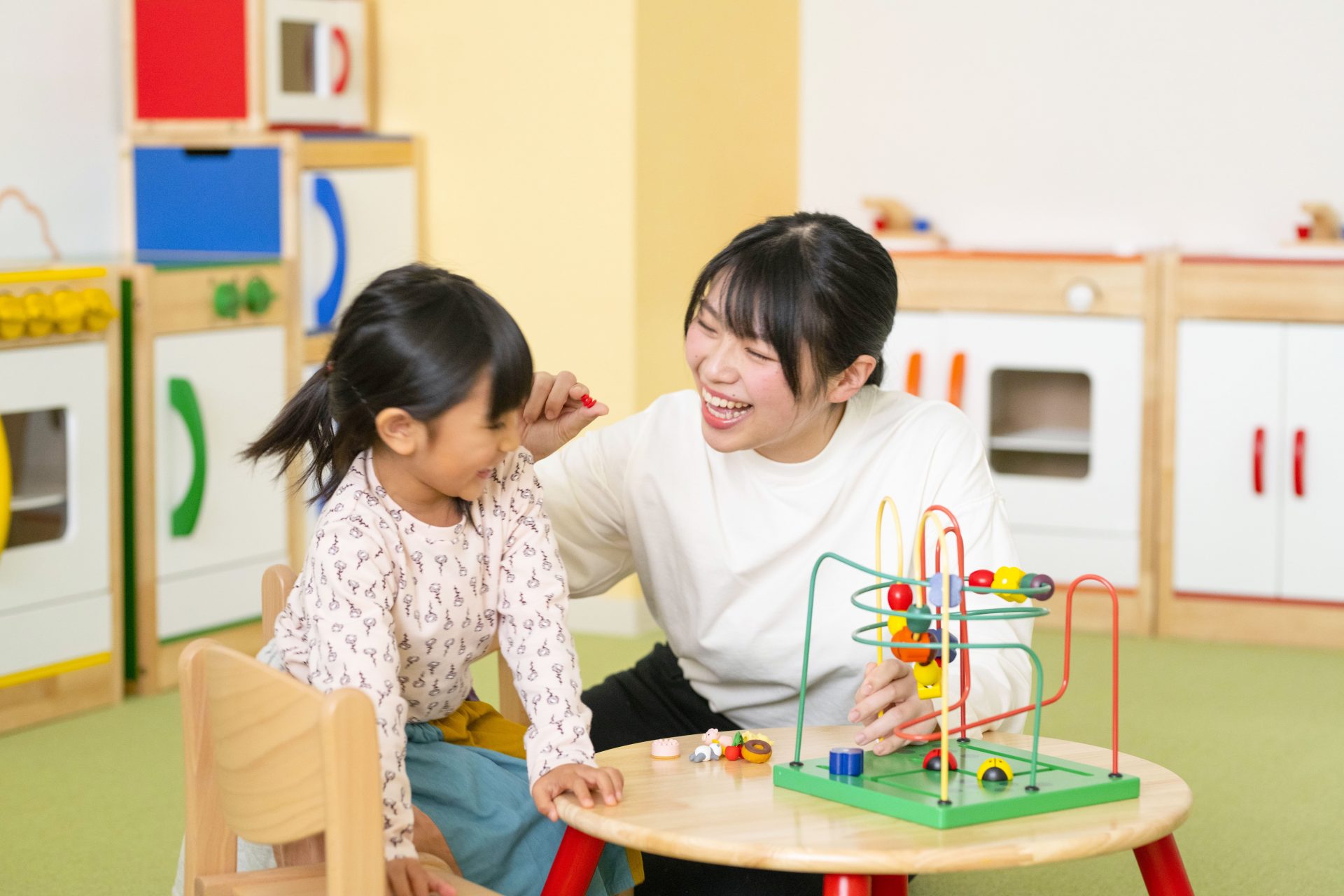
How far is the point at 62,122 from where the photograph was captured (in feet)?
11.7

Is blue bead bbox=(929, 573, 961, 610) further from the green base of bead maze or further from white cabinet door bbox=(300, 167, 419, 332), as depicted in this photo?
white cabinet door bbox=(300, 167, 419, 332)

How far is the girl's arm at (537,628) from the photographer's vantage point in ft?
4.75

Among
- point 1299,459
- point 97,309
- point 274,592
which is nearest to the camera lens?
point 274,592

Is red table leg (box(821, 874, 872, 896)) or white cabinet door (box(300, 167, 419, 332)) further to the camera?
white cabinet door (box(300, 167, 419, 332))

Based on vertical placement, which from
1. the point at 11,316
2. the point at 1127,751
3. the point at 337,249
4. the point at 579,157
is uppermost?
the point at 579,157

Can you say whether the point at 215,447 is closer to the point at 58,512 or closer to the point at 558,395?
the point at 58,512

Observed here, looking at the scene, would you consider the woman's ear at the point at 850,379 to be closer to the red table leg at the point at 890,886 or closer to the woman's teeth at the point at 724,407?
the woman's teeth at the point at 724,407

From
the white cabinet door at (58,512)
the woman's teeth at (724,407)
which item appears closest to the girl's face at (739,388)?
the woman's teeth at (724,407)

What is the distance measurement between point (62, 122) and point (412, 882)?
2.74 metres

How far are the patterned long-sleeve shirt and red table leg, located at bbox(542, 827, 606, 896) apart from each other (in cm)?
7

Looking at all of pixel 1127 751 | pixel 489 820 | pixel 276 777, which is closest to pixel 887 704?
pixel 489 820

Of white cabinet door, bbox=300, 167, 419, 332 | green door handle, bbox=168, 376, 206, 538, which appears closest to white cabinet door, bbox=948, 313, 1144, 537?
white cabinet door, bbox=300, 167, 419, 332

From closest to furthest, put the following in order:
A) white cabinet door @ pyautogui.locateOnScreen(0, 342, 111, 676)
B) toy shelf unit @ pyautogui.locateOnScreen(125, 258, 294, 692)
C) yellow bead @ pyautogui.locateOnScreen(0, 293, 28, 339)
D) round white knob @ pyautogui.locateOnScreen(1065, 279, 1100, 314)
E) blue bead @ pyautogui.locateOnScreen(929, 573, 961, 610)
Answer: blue bead @ pyautogui.locateOnScreen(929, 573, 961, 610), yellow bead @ pyautogui.locateOnScreen(0, 293, 28, 339), white cabinet door @ pyautogui.locateOnScreen(0, 342, 111, 676), toy shelf unit @ pyautogui.locateOnScreen(125, 258, 294, 692), round white knob @ pyautogui.locateOnScreen(1065, 279, 1100, 314)

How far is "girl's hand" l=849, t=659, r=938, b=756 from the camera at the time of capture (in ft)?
4.52
